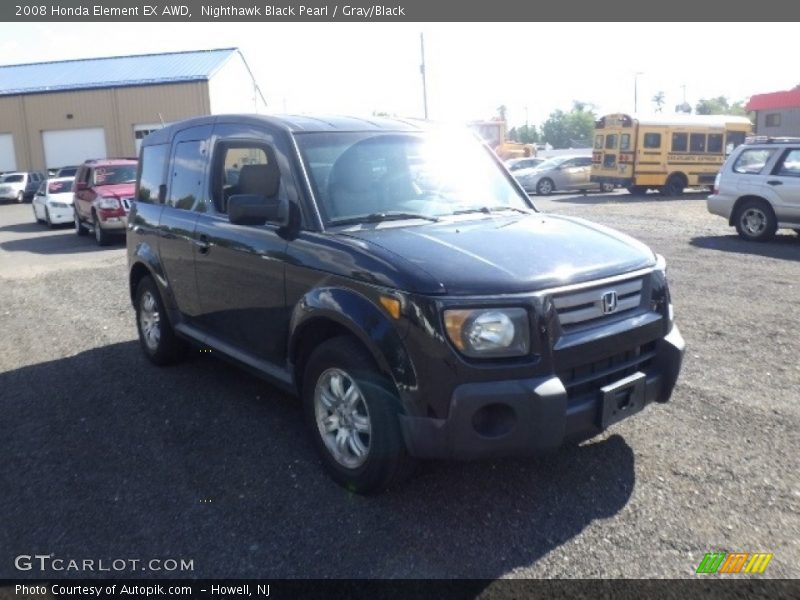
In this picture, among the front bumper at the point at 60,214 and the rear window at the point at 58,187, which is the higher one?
the rear window at the point at 58,187

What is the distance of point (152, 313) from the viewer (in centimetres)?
631

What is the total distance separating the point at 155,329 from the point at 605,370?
3.97 meters

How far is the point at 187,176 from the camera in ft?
18.2

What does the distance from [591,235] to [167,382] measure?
3469mm

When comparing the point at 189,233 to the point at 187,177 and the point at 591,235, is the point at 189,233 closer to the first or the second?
the point at 187,177

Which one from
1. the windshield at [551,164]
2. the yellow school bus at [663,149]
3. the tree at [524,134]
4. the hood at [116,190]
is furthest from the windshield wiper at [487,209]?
the tree at [524,134]

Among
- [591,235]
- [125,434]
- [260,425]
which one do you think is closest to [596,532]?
[591,235]

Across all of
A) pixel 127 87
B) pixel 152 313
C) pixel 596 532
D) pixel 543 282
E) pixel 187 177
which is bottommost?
pixel 596 532

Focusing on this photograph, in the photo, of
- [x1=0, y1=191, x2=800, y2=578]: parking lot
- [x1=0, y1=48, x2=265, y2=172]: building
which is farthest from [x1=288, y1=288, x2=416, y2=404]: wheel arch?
[x1=0, y1=48, x2=265, y2=172]: building

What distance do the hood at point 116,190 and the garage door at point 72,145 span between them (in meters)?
30.1

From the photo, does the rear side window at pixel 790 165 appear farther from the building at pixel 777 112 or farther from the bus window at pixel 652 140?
the building at pixel 777 112

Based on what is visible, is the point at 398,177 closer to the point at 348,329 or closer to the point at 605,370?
the point at 348,329

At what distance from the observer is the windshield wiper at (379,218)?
13.8 ft

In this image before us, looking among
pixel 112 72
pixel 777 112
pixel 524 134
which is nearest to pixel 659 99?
Answer: pixel 524 134
